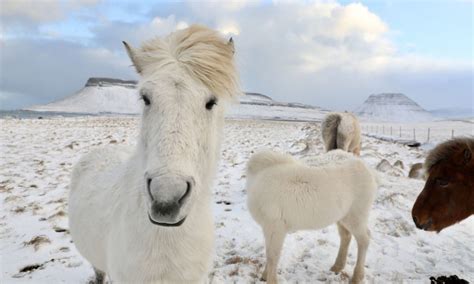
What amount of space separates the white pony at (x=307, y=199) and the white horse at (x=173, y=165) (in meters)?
1.73

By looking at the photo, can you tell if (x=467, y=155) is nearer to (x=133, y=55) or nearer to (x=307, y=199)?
(x=307, y=199)

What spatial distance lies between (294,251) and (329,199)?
113 cm

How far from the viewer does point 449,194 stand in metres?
4.14

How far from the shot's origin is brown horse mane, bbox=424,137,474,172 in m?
4.20

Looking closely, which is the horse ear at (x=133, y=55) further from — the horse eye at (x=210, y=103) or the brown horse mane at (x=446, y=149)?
the brown horse mane at (x=446, y=149)

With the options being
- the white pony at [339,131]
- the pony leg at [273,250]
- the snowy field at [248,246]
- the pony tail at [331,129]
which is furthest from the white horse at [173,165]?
the pony tail at [331,129]

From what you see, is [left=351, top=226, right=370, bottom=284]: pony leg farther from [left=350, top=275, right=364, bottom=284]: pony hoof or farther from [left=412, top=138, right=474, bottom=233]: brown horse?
[left=412, top=138, right=474, bottom=233]: brown horse

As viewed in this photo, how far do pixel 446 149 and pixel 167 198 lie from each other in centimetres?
420

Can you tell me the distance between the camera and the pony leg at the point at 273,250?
3.87 meters

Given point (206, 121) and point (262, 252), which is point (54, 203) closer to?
point (262, 252)

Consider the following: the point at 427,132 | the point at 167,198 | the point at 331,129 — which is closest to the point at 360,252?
the point at 167,198

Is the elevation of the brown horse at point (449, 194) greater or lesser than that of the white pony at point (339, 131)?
lesser

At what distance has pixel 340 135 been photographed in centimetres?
862

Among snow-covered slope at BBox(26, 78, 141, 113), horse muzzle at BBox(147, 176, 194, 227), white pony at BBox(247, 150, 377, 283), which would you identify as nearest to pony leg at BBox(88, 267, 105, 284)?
white pony at BBox(247, 150, 377, 283)
